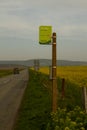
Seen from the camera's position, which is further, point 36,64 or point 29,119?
point 36,64

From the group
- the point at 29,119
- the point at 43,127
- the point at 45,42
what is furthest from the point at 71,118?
the point at 29,119

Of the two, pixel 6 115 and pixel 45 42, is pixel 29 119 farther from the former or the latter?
pixel 45 42

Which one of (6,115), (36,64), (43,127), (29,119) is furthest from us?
(36,64)

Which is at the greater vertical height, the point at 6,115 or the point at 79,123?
the point at 79,123

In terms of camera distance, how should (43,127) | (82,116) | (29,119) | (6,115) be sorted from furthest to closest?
(6,115) < (29,119) < (43,127) < (82,116)

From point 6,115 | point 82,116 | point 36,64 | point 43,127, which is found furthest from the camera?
point 36,64

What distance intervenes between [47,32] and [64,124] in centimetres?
317

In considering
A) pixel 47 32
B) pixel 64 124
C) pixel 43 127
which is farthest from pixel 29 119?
pixel 64 124

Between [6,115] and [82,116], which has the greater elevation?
[82,116]

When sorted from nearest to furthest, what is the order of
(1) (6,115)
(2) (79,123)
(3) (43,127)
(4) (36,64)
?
(2) (79,123) → (3) (43,127) → (1) (6,115) → (4) (36,64)

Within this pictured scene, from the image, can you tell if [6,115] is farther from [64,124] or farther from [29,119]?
[64,124]

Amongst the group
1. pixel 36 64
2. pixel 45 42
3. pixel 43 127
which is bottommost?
pixel 36 64

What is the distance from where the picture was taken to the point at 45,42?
11.6m

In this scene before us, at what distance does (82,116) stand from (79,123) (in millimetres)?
726
